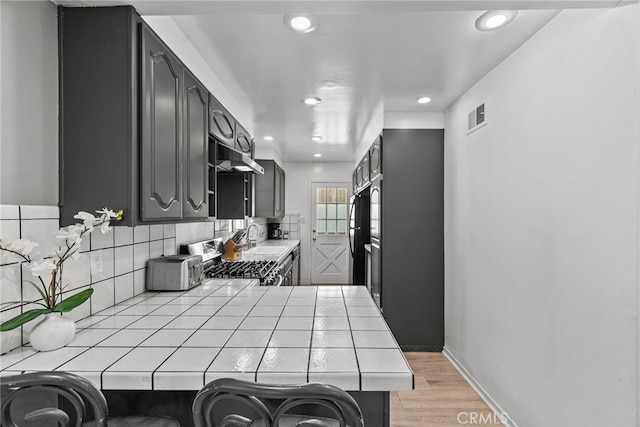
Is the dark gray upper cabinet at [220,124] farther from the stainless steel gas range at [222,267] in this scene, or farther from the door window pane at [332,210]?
the door window pane at [332,210]

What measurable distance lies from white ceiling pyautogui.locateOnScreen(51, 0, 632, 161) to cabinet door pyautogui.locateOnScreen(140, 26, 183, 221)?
192 mm

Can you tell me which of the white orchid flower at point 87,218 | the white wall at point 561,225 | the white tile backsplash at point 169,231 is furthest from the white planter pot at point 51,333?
the white wall at point 561,225

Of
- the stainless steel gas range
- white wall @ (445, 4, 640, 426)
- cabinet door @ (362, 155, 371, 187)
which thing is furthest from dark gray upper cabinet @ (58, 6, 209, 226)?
cabinet door @ (362, 155, 371, 187)

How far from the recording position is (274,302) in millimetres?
1740

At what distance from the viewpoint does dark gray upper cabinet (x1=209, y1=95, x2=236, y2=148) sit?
2.11 meters

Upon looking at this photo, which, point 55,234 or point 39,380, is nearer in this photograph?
point 39,380

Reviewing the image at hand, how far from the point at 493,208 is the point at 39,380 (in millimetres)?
2441

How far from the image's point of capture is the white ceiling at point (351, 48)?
4.15ft

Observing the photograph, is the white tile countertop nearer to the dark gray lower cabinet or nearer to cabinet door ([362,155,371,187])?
the dark gray lower cabinet

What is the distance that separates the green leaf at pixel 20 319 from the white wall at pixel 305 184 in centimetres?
539

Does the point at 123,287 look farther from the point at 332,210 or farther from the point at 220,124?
the point at 332,210

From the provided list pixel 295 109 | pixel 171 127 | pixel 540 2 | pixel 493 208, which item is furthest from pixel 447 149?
Answer: pixel 171 127

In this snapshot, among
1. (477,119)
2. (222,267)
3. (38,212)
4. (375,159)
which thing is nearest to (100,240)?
(38,212)

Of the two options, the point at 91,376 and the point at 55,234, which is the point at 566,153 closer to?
the point at 91,376
